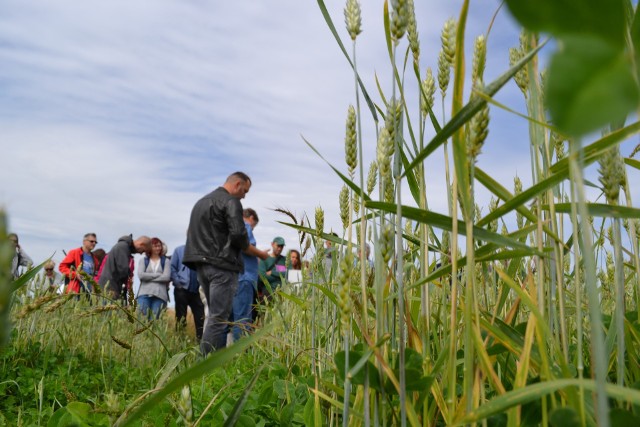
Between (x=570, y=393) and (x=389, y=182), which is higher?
(x=389, y=182)

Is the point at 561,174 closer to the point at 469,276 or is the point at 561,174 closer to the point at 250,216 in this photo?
the point at 469,276

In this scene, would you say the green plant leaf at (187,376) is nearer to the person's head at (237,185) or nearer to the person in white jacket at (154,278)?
the person's head at (237,185)

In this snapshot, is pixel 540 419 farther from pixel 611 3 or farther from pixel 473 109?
pixel 611 3

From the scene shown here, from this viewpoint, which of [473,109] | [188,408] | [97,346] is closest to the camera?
[473,109]

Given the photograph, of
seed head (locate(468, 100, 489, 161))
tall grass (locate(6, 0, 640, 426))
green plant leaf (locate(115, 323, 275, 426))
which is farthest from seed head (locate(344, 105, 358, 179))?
green plant leaf (locate(115, 323, 275, 426))

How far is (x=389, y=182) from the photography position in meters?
0.92

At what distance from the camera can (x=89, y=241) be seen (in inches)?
279

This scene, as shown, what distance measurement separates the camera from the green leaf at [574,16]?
0.26 meters

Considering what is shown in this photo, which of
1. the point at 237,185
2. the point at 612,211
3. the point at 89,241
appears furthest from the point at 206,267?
the point at 612,211

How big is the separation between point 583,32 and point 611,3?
17mm

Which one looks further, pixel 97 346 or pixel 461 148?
pixel 97 346

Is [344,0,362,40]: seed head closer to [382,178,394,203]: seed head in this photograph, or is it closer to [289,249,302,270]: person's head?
[382,178,394,203]: seed head

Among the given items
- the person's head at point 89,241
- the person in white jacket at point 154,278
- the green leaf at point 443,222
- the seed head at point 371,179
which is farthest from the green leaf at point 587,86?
the person's head at point 89,241

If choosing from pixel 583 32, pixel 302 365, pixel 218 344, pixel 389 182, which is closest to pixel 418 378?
pixel 389 182
